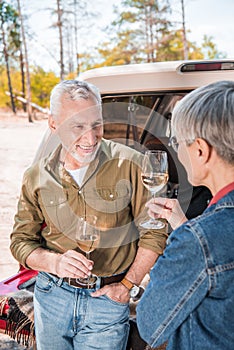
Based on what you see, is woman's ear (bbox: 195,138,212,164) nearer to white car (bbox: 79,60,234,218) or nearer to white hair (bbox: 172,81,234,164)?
white hair (bbox: 172,81,234,164)

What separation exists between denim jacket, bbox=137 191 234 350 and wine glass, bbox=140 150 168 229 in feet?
2.16

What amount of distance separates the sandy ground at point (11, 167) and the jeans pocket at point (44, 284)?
180 cm

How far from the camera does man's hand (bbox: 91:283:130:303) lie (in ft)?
6.48

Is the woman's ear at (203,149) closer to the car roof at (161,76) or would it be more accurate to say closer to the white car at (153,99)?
the white car at (153,99)

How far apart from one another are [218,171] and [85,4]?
27.4 m

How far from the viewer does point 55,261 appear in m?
1.97

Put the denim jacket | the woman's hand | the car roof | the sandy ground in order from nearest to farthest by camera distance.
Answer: the denim jacket → the woman's hand → the car roof → the sandy ground

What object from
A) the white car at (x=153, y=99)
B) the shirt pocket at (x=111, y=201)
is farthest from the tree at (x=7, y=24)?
the shirt pocket at (x=111, y=201)

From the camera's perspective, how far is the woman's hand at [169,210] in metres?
1.73

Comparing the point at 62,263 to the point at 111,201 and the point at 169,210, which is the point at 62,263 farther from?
the point at 169,210

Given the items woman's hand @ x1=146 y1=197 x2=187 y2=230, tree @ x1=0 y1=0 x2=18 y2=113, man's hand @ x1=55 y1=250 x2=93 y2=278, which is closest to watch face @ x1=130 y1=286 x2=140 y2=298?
man's hand @ x1=55 y1=250 x2=93 y2=278

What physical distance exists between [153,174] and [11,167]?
38.0 feet

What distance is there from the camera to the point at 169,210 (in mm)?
1758

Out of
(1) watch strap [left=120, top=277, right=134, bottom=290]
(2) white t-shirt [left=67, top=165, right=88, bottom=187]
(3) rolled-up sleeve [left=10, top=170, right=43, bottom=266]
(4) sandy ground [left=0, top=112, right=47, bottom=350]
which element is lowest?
(4) sandy ground [left=0, top=112, right=47, bottom=350]
